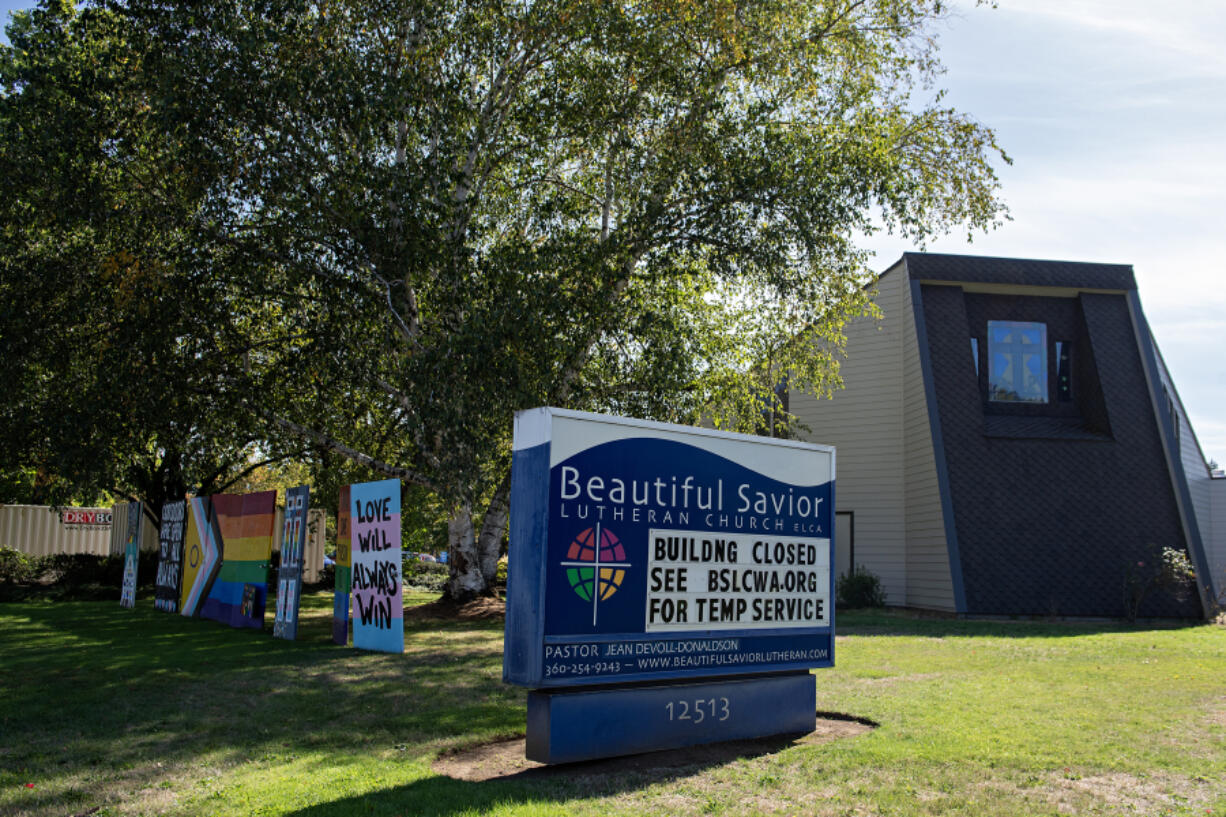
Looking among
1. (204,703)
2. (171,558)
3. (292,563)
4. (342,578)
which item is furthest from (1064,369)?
(171,558)

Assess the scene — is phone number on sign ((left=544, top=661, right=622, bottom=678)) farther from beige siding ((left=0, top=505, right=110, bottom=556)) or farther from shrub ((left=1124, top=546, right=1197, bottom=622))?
beige siding ((left=0, top=505, right=110, bottom=556))

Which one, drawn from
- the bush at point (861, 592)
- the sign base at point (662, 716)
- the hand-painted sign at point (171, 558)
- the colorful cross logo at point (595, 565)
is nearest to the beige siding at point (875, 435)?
the bush at point (861, 592)

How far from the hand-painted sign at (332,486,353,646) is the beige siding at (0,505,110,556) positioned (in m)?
18.6

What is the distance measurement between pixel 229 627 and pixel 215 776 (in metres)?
12.1

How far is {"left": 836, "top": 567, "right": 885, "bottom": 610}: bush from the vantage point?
24.3 metres

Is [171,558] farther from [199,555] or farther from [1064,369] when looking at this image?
[1064,369]

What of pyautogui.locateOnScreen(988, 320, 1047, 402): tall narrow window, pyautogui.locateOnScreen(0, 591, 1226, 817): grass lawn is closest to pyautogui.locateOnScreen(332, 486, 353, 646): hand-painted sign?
pyautogui.locateOnScreen(0, 591, 1226, 817): grass lawn

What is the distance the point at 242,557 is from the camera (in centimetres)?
1833

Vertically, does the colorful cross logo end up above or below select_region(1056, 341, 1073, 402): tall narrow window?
below

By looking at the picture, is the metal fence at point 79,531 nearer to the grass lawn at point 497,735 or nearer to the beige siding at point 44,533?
the beige siding at point 44,533

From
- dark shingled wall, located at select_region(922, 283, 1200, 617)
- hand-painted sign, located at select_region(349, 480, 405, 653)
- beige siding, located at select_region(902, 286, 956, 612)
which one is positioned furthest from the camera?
beige siding, located at select_region(902, 286, 956, 612)

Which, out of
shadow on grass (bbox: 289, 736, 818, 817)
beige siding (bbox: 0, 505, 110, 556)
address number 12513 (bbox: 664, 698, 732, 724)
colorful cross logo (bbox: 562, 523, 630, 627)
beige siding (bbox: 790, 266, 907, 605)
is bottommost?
shadow on grass (bbox: 289, 736, 818, 817)

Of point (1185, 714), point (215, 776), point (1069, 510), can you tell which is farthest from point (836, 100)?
point (215, 776)

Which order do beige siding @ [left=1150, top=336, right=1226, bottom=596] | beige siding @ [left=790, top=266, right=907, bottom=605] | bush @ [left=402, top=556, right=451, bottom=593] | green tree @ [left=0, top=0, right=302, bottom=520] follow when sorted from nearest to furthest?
green tree @ [left=0, top=0, right=302, bottom=520], beige siding @ [left=790, top=266, right=907, bottom=605], beige siding @ [left=1150, top=336, right=1226, bottom=596], bush @ [left=402, top=556, right=451, bottom=593]
